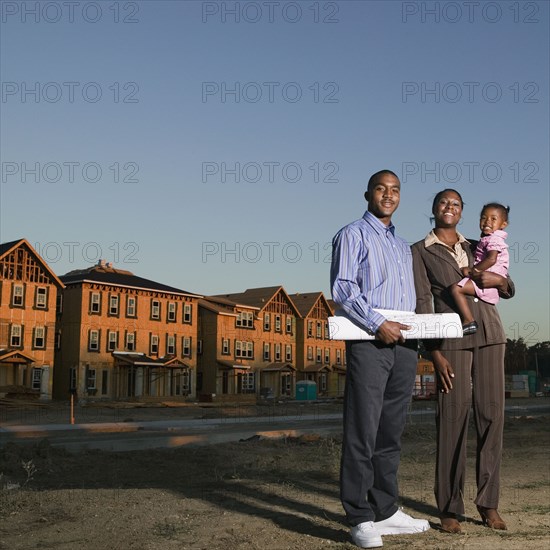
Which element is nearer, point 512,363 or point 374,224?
point 374,224

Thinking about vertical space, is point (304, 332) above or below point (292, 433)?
above

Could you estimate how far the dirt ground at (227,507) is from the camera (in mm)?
4234

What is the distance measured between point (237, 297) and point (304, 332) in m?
7.17

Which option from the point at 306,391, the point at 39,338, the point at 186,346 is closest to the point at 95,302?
the point at 39,338

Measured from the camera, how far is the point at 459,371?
468 cm

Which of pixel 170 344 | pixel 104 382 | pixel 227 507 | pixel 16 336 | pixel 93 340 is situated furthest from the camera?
pixel 170 344

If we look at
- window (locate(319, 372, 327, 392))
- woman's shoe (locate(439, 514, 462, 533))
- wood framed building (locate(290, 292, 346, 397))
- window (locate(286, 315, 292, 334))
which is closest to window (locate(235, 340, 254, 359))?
window (locate(286, 315, 292, 334))

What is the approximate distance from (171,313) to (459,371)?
170ft

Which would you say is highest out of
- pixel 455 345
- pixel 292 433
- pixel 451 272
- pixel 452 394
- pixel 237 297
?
pixel 237 297

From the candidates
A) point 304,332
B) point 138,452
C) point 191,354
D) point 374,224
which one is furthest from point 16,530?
point 304,332

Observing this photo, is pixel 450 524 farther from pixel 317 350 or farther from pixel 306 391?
pixel 317 350

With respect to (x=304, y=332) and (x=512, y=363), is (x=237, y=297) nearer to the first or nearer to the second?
(x=304, y=332)

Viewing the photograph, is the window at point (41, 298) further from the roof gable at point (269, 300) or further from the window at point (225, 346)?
the roof gable at point (269, 300)

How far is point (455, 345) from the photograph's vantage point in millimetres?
4684
